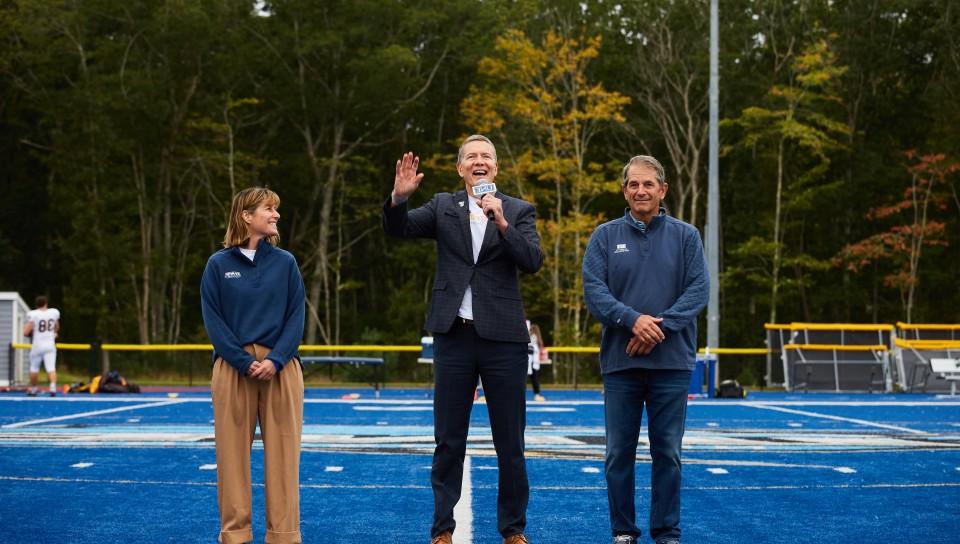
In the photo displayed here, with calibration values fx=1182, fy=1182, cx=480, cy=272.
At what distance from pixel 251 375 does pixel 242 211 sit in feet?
2.66

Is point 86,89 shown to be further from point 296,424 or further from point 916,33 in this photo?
point 296,424

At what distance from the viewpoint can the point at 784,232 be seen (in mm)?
41250

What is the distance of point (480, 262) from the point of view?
5930 mm

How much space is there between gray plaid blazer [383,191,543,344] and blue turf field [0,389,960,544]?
128cm

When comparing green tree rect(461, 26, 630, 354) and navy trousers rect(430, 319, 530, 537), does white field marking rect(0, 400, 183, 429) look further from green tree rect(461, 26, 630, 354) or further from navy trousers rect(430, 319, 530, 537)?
green tree rect(461, 26, 630, 354)

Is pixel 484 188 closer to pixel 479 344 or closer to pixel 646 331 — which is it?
pixel 479 344

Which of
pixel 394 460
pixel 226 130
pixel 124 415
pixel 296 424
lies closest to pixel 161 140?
pixel 226 130


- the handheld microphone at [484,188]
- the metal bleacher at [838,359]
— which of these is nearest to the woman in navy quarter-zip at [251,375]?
the handheld microphone at [484,188]

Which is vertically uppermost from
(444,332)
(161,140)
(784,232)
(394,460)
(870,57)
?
(870,57)

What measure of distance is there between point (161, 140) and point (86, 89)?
9.44 ft

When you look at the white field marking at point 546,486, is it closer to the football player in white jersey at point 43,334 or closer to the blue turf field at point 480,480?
Result: the blue turf field at point 480,480

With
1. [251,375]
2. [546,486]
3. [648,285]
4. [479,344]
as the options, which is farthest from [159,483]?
[648,285]

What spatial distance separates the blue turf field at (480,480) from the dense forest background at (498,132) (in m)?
22.7

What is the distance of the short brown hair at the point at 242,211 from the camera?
18.8 ft
